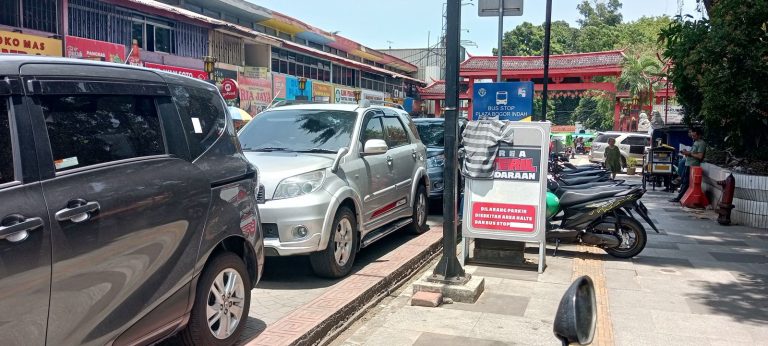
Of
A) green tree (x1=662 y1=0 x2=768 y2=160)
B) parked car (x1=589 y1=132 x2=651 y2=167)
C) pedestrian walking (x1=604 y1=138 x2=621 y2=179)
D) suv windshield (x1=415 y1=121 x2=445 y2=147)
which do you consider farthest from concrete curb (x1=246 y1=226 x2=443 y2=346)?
parked car (x1=589 y1=132 x2=651 y2=167)

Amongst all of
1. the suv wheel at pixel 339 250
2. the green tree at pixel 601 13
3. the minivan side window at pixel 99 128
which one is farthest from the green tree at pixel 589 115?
the minivan side window at pixel 99 128

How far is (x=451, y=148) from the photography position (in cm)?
549

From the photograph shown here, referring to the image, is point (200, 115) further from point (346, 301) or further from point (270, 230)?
point (346, 301)

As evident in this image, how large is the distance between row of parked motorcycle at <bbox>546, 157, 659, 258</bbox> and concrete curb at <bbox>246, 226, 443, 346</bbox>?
5.47 ft

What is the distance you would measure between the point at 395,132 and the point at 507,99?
9.17ft

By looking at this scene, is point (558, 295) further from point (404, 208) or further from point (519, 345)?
point (404, 208)

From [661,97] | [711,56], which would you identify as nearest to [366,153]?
[711,56]

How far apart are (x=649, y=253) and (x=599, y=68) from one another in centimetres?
3481

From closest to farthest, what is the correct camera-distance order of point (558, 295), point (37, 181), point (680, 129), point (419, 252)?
1. point (37, 181)
2. point (558, 295)
3. point (419, 252)
4. point (680, 129)

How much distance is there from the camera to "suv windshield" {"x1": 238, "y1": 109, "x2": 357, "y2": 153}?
6.59 meters

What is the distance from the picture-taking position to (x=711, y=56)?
10.4 meters

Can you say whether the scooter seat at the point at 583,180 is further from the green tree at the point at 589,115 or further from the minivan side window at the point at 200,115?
the green tree at the point at 589,115

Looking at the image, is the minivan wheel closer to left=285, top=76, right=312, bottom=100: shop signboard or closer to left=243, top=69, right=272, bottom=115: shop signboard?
left=243, top=69, right=272, bottom=115: shop signboard

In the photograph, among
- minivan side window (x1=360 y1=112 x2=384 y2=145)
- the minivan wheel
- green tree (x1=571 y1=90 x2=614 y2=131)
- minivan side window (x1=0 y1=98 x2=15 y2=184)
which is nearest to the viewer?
minivan side window (x1=0 y1=98 x2=15 y2=184)
